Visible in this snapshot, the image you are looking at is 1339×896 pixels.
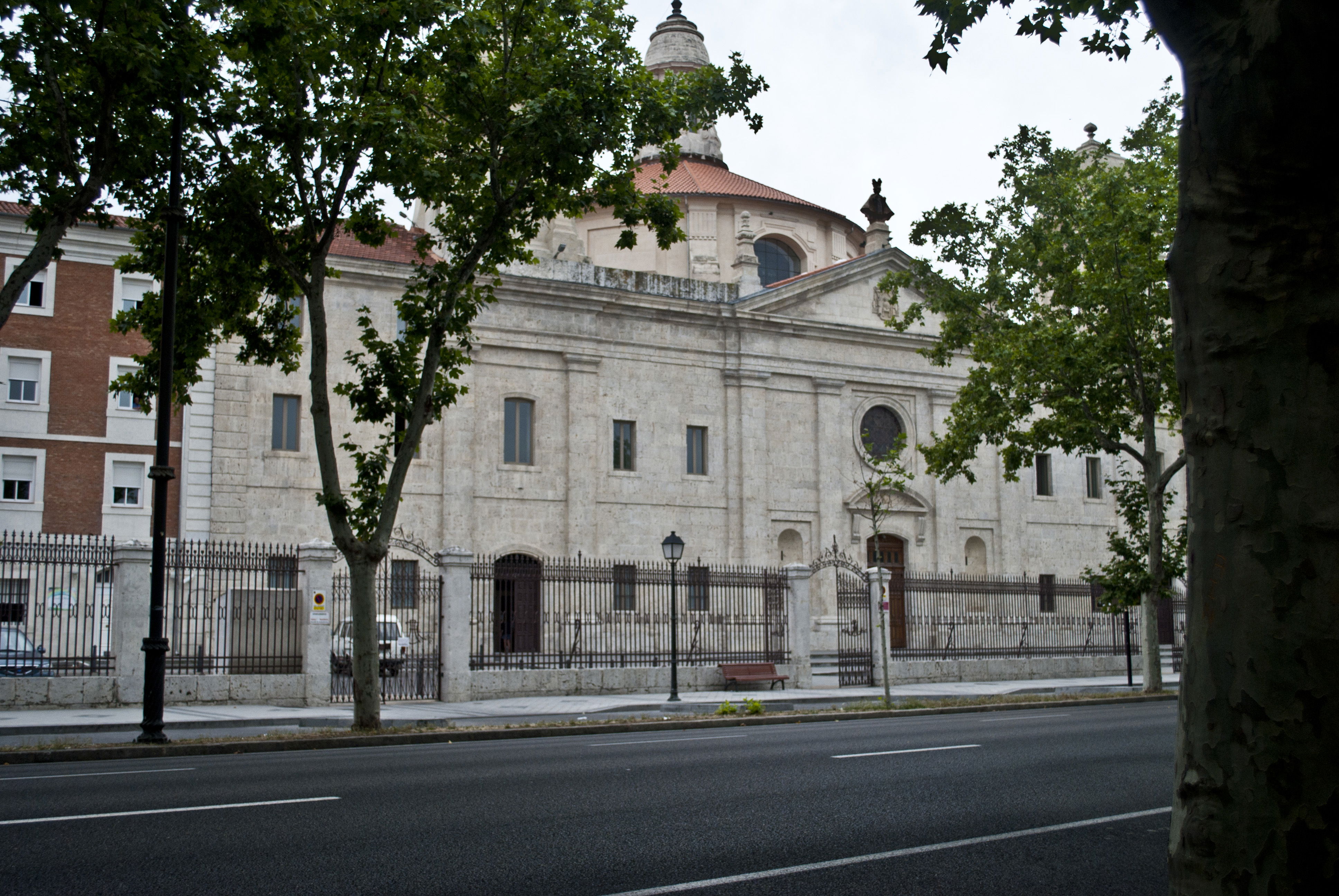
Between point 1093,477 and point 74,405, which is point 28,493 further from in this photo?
point 1093,477

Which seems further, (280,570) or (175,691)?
(280,570)

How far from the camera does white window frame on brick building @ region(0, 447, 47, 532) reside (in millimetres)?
27969

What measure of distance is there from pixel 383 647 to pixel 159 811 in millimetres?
18057

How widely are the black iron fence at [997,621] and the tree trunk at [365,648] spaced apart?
13272mm

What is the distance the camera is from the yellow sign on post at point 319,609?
773 inches

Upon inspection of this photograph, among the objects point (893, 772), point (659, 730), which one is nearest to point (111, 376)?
point (659, 730)

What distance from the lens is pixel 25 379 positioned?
28.8 meters

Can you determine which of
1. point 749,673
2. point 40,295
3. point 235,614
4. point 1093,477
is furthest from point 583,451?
point 1093,477

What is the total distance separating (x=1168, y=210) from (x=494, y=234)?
15.2 m

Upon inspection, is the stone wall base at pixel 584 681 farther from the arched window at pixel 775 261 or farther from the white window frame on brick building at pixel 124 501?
the arched window at pixel 775 261

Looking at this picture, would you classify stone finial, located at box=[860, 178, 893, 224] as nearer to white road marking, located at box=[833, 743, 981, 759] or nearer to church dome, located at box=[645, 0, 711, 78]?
church dome, located at box=[645, 0, 711, 78]

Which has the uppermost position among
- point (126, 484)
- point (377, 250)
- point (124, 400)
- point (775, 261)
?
point (775, 261)

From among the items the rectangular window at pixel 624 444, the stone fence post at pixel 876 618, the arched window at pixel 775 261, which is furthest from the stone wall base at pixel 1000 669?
the arched window at pixel 775 261

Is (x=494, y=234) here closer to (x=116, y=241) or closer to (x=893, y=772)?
(x=893, y=772)
